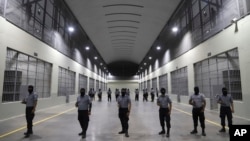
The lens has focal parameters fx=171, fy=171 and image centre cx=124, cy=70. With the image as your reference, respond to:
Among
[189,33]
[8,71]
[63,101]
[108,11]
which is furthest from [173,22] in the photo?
[8,71]

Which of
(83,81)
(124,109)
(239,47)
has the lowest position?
(124,109)

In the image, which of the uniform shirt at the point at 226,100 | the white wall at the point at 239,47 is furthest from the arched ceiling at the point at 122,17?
the uniform shirt at the point at 226,100

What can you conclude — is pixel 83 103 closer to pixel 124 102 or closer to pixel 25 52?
pixel 124 102

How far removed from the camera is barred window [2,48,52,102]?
9.63m

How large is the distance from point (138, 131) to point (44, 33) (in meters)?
11.4

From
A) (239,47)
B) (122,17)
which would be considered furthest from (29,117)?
(122,17)

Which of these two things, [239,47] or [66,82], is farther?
[66,82]

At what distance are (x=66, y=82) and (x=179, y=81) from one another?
43.0 feet

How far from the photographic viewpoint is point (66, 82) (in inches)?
787

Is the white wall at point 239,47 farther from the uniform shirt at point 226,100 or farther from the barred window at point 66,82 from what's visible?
the barred window at point 66,82

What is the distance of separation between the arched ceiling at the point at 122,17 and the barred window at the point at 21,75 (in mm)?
7432

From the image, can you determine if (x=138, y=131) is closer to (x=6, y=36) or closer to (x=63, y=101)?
(x=6, y=36)

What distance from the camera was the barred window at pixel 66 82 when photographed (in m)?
18.0

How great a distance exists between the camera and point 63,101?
18734mm
